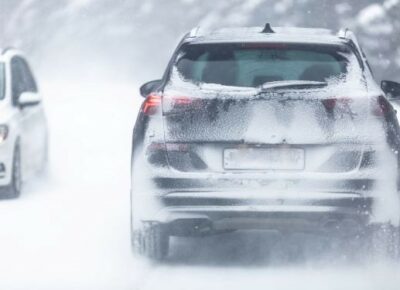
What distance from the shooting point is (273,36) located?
9.05m

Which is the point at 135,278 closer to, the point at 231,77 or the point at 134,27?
the point at 231,77

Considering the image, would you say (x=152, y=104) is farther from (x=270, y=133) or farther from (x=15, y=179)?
(x=15, y=179)

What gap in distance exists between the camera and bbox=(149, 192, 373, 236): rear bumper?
8383 millimetres

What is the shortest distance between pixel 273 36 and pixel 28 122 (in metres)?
5.53

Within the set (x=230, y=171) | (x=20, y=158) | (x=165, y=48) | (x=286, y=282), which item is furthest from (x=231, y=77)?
(x=165, y=48)

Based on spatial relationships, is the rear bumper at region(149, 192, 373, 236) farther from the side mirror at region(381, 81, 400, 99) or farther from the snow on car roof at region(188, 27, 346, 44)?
the side mirror at region(381, 81, 400, 99)

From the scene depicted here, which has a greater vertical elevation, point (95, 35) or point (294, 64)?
point (95, 35)

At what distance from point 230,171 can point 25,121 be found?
5.82m

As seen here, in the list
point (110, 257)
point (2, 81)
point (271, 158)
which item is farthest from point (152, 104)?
point (2, 81)

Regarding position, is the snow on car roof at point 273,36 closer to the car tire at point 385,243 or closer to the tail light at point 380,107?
the tail light at point 380,107

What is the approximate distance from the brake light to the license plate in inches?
21.9

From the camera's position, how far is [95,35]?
150 ft

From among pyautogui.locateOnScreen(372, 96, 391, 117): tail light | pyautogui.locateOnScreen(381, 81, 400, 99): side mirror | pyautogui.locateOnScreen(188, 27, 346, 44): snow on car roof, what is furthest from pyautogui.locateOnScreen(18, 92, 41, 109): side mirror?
pyautogui.locateOnScreen(372, 96, 391, 117): tail light

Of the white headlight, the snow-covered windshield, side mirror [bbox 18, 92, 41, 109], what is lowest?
the white headlight
